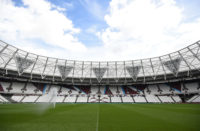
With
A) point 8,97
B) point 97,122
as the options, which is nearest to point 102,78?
point 8,97

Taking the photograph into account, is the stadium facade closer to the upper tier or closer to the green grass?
the upper tier

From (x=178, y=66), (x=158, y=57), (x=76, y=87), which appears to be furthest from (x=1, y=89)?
(x=178, y=66)

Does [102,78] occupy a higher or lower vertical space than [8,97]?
higher

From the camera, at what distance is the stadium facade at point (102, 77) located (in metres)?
33.8

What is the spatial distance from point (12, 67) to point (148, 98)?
5046 centimetres

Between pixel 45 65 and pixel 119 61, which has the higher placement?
pixel 119 61

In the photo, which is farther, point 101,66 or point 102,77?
point 101,66

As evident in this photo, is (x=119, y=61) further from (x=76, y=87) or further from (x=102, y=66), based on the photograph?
(x=76, y=87)

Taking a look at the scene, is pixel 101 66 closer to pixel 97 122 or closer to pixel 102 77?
pixel 102 77

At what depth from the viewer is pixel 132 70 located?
4297 cm

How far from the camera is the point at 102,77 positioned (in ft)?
144

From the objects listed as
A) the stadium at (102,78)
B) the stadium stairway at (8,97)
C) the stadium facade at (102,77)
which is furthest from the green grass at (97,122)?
the stadium stairway at (8,97)

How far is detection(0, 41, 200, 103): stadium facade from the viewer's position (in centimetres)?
3381

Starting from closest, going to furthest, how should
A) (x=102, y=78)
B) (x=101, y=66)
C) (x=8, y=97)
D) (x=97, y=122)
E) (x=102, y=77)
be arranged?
(x=97, y=122)
(x=8, y=97)
(x=102, y=77)
(x=101, y=66)
(x=102, y=78)
